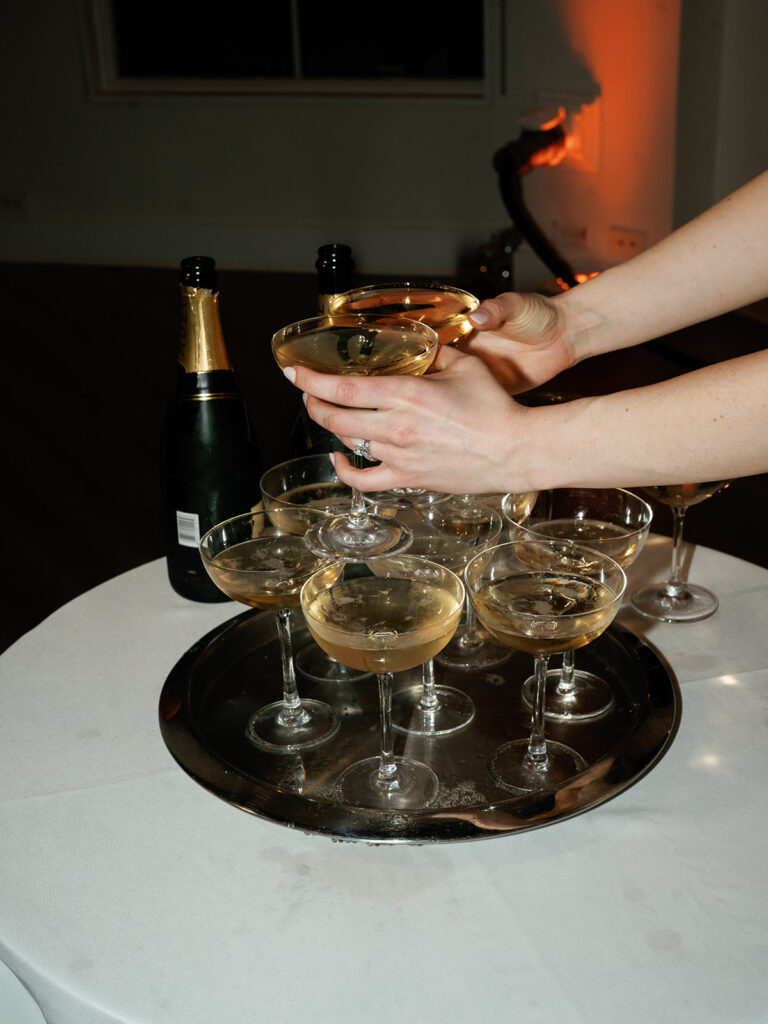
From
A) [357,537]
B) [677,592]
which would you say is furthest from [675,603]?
[357,537]

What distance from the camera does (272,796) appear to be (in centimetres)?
105

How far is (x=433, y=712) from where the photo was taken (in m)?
1.22

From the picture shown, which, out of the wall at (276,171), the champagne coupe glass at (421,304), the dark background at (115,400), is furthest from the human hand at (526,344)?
the wall at (276,171)

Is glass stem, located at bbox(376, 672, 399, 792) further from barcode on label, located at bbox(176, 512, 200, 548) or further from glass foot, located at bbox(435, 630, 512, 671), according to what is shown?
barcode on label, located at bbox(176, 512, 200, 548)

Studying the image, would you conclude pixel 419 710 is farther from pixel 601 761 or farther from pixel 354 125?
pixel 354 125

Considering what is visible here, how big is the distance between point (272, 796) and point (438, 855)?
0.58 feet

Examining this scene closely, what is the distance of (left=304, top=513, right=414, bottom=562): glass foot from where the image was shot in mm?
1145

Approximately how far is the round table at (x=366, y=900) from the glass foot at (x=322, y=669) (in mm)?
226

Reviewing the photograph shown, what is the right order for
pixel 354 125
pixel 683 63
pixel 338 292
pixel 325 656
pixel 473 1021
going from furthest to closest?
pixel 354 125 → pixel 683 63 → pixel 338 292 → pixel 325 656 → pixel 473 1021

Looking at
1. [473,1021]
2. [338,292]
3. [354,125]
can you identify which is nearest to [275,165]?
[354,125]

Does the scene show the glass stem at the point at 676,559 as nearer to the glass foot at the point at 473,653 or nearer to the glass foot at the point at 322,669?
the glass foot at the point at 473,653

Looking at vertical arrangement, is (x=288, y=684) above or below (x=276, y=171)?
below

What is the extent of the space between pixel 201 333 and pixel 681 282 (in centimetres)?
67

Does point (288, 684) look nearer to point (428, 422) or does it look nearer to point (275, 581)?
point (275, 581)
